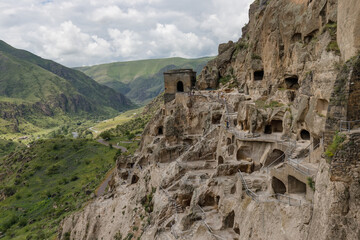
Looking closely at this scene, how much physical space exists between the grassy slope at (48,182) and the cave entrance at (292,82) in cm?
4884

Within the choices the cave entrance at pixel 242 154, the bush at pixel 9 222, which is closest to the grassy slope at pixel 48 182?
the bush at pixel 9 222

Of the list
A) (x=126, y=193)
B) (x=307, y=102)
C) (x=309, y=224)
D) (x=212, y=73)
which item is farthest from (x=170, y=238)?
(x=212, y=73)

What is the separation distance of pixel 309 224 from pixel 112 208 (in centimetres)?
3575

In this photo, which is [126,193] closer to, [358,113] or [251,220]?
[251,220]

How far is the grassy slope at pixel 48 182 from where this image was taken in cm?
6438

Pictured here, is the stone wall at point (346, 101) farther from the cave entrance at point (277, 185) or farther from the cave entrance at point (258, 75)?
the cave entrance at point (258, 75)

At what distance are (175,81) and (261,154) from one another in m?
30.3

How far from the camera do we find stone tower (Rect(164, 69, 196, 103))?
176 feet

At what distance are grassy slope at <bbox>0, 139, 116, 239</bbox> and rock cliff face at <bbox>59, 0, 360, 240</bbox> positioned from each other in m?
18.3

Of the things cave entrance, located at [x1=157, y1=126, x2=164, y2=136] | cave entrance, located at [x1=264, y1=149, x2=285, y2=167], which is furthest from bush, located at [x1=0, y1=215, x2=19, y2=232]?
cave entrance, located at [x1=264, y1=149, x2=285, y2=167]

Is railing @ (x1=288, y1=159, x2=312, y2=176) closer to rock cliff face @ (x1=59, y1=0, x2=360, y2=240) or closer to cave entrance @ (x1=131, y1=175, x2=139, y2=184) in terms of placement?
rock cliff face @ (x1=59, y1=0, x2=360, y2=240)

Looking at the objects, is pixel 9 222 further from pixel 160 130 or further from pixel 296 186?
pixel 296 186

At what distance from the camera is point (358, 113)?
47.2 feet

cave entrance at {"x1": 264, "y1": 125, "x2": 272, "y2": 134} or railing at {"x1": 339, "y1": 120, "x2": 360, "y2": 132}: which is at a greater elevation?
railing at {"x1": 339, "y1": 120, "x2": 360, "y2": 132}
